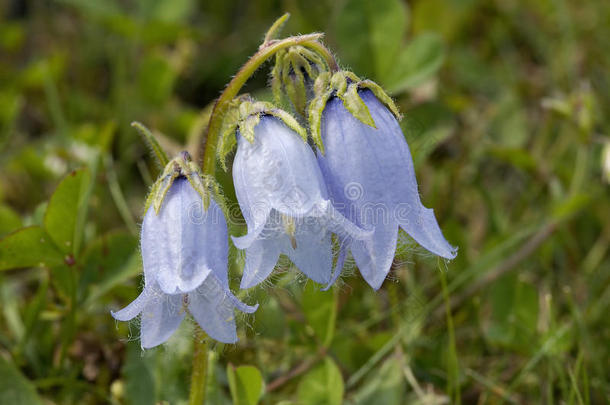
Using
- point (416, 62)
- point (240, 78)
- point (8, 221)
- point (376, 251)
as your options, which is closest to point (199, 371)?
point (376, 251)

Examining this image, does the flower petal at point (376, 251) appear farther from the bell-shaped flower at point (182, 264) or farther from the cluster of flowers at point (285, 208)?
the bell-shaped flower at point (182, 264)

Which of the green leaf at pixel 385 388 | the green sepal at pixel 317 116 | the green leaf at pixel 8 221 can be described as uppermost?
the green sepal at pixel 317 116

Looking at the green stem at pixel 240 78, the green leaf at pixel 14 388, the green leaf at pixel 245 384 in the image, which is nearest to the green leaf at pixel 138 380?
the green leaf at pixel 14 388

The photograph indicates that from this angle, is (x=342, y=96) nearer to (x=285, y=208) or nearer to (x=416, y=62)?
(x=285, y=208)

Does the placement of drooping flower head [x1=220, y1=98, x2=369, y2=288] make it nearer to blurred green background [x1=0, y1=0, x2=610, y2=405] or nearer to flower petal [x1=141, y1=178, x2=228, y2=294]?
flower petal [x1=141, y1=178, x2=228, y2=294]

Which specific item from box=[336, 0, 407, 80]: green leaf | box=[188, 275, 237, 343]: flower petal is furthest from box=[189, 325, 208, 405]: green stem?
box=[336, 0, 407, 80]: green leaf

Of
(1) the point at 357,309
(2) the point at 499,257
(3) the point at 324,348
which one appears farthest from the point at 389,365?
(2) the point at 499,257
